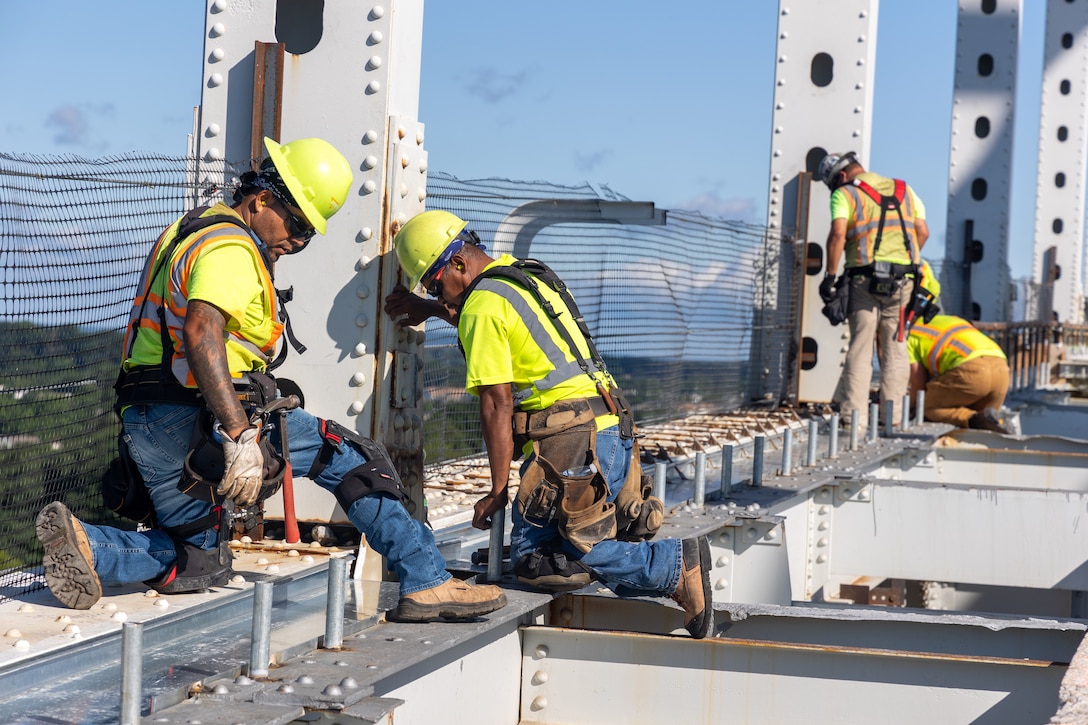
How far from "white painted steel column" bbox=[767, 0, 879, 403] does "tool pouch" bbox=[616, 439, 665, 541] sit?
7540mm

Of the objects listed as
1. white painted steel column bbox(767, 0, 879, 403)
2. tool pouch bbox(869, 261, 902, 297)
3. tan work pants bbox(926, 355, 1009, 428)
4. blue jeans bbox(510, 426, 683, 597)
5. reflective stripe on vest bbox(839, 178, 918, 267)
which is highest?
white painted steel column bbox(767, 0, 879, 403)

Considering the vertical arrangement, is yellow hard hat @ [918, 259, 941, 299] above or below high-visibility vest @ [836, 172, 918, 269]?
below

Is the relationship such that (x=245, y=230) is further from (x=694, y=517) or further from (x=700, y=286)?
(x=700, y=286)

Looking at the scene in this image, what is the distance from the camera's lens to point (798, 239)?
12.5m

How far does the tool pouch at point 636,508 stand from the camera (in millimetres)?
5176

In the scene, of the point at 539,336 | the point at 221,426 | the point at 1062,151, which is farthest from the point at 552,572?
the point at 1062,151

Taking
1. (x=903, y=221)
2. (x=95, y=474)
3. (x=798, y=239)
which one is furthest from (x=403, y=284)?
(x=798, y=239)

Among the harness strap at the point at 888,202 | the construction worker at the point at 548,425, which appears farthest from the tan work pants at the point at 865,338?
the construction worker at the point at 548,425

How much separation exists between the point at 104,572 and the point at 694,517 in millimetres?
3157

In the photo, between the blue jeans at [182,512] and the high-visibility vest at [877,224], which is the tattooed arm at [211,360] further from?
the high-visibility vest at [877,224]

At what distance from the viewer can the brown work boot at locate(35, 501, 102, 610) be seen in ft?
14.1

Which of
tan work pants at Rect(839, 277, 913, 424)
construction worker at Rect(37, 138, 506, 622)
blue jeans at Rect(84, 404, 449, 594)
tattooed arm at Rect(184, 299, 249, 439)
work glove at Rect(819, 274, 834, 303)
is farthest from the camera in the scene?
tan work pants at Rect(839, 277, 913, 424)

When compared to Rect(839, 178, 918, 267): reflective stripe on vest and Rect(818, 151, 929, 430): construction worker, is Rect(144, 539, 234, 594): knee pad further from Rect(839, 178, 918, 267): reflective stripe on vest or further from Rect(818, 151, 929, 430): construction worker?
Rect(839, 178, 918, 267): reflective stripe on vest

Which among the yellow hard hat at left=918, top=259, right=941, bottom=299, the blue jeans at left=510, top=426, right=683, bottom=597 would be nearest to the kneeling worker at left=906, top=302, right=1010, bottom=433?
the yellow hard hat at left=918, top=259, right=941, bottom=299
